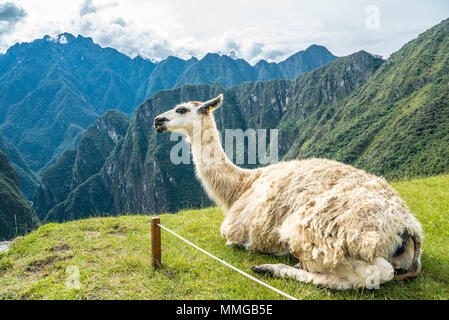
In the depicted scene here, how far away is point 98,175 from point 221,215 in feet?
551

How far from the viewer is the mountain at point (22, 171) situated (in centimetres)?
17425

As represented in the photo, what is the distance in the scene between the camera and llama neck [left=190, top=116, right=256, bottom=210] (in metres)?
4.96

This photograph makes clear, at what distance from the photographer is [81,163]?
169 metres

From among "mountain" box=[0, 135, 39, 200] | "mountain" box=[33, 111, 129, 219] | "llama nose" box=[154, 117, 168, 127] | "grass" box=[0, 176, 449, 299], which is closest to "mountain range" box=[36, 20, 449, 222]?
"mountain" box=[33, 111, 129, 219]

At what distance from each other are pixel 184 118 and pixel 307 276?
138 inches

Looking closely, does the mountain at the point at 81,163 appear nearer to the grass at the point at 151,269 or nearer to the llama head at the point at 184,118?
the grass at the point at 151,269

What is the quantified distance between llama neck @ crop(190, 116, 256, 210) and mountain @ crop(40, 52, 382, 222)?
11099 cm

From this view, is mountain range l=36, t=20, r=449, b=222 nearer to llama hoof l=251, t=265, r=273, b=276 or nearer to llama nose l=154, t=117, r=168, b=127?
llama nose l=154, t=117, r=168, b=127

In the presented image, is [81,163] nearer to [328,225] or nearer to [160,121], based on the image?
[160,121]

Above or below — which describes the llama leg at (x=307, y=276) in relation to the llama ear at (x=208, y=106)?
below

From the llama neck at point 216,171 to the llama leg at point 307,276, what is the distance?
71.3 inches

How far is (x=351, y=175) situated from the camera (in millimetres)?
3564

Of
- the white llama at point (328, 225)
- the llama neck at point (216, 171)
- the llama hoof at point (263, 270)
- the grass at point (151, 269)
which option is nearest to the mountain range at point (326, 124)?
the grass at point (151, 269)
